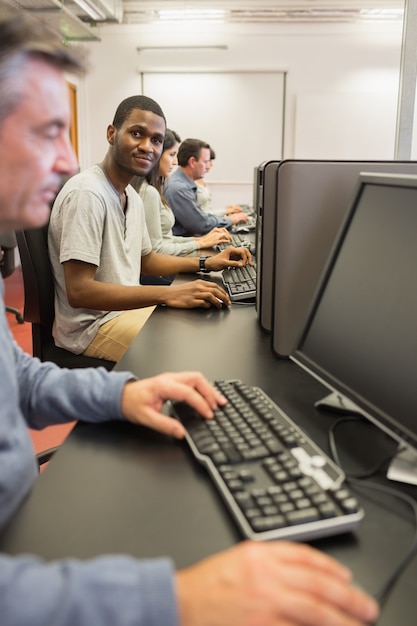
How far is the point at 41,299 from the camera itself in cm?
169

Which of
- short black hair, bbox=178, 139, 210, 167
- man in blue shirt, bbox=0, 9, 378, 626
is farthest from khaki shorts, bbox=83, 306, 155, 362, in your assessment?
short black hair, bbox=178, 139, 210, 167

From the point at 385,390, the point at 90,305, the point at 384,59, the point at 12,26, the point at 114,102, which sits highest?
the point at 384,59

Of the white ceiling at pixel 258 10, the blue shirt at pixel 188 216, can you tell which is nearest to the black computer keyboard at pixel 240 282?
the blue shirt at pixel 188 216

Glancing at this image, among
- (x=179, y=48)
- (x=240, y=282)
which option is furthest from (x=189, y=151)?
(x=240, y=282)

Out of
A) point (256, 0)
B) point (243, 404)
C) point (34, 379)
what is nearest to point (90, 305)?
point (34, 379)

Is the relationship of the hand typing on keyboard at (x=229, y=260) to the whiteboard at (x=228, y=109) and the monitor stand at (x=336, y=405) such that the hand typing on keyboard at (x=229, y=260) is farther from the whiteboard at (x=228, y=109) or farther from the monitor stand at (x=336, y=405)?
the whiteboard at (x=228, y=109)

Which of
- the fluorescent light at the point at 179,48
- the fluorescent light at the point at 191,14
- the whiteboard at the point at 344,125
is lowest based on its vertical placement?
the whiteboard at the point at 344,125

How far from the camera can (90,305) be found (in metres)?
1.68

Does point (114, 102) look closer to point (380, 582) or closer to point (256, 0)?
Result: point (256, 0)

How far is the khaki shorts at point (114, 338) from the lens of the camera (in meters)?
1.71

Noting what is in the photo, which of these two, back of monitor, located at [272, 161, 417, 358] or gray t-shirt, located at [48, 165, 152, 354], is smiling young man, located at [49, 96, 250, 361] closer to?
gray t-shirt, located at [48, 165, 152, 354]

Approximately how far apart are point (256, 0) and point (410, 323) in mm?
6068

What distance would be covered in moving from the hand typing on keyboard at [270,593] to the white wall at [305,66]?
A: 640 centimetres

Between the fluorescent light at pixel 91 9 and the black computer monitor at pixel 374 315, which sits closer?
the black computer monitor at pixel 374 315
